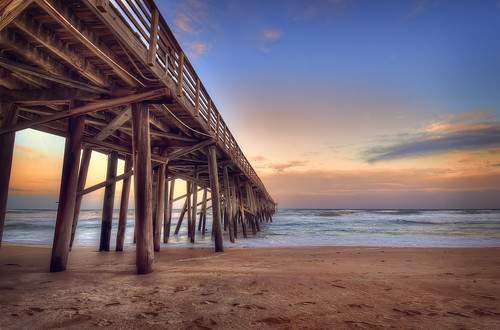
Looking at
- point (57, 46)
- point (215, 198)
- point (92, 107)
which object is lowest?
point (215, 198)

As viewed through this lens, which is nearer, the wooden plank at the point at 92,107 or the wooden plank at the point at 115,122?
the wooden plank at the point at 92,107

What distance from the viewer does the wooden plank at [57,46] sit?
3054mm

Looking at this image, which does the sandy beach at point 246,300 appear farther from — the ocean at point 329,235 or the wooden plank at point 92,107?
the ocean at point 329,235

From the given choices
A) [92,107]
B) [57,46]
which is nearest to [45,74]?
[57,46]

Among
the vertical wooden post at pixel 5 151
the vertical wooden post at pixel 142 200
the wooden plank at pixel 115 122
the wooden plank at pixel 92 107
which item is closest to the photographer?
the wooden plank at pixel 92 107

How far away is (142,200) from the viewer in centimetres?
442

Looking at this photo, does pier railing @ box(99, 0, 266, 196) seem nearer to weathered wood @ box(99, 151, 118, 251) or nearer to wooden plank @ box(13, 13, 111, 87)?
wooden plank @ box(13, 13, 111, 87)

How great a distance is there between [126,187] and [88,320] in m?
6.33

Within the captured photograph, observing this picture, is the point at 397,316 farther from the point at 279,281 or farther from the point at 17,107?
the point at 17,107

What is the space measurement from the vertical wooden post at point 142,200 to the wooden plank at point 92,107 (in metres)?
0.46

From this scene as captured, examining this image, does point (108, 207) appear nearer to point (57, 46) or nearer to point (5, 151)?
point (5, 151)

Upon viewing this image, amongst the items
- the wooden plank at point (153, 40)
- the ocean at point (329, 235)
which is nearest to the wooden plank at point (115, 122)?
the wooden plank at point (153, 40)

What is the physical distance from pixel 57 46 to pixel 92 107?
1124 millimetres

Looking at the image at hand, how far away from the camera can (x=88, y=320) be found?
2336 mm
